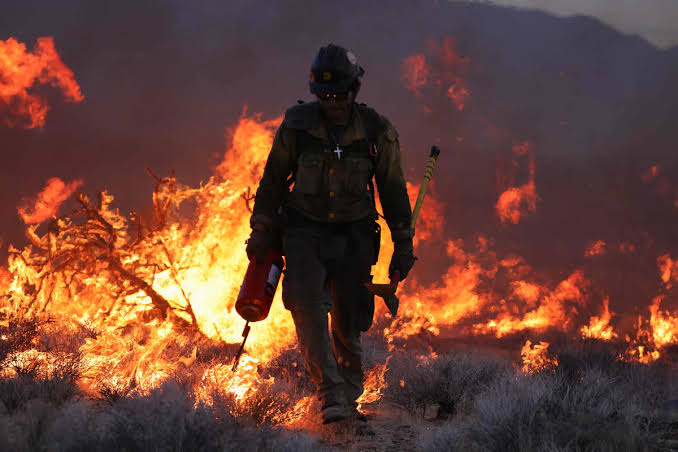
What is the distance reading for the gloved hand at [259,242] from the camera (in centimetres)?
475

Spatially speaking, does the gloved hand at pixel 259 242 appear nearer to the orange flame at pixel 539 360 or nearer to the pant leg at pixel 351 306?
the pant leg at pixel 351 306

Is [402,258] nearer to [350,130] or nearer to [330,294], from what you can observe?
→ [330,294]

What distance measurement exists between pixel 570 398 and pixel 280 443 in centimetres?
214

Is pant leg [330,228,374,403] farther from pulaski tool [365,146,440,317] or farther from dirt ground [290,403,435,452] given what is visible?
dirt ground [290,403,435,452]

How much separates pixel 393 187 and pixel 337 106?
31.6 inches

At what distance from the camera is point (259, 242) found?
4.75 metres

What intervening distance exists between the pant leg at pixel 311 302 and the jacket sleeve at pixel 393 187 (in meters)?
0.64

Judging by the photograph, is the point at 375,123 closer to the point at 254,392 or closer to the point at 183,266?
the point at 254,392

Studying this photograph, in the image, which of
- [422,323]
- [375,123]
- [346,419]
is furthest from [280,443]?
[422,323]

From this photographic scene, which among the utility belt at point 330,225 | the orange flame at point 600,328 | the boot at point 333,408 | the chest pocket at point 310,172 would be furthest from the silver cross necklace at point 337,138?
the orange flame at point 600,328

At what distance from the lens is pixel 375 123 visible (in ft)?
15.8

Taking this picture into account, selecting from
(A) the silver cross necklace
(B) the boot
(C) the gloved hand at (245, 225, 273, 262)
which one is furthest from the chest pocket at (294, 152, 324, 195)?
(B) the boot

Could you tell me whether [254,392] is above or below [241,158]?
below

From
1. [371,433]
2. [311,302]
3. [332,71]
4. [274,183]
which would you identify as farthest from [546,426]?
[332,71]
